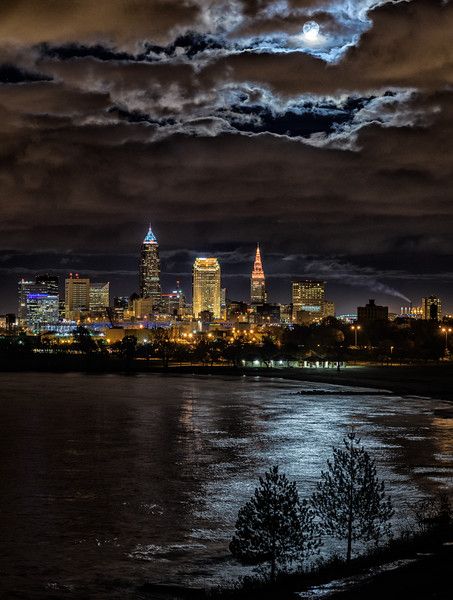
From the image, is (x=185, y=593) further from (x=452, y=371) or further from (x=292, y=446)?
(x=452, y=371)

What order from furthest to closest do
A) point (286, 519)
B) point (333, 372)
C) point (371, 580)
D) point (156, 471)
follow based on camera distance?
point (333, 372) < point (156, 471) < point (286, 519) < point (371, 580)

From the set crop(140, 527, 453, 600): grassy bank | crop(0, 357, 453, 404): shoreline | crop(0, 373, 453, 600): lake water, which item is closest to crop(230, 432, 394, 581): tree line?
crop(140, 527, 453, 600): grassy bank

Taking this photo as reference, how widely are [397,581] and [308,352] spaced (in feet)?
469

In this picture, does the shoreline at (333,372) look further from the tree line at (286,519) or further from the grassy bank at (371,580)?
the tree line at (286,519)

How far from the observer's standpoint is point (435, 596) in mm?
13875

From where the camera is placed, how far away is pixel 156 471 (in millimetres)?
33094

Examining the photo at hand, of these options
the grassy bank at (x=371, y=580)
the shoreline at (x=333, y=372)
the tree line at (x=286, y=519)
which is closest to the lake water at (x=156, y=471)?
the tree line at (x=286, y=519)

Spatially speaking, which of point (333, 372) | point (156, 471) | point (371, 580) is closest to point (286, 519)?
point (371, 580)

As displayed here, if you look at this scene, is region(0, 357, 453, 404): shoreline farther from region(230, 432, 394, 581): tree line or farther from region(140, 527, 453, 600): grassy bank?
region(230, 432, 394, 581): tree line

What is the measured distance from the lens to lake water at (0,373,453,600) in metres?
20.3

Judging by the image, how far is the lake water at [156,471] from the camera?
20312 millimetres

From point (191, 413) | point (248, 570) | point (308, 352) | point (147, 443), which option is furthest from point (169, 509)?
point (308, 352)

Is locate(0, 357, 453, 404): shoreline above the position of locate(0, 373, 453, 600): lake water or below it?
above

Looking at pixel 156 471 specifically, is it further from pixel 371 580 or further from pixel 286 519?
pixel 371 580
